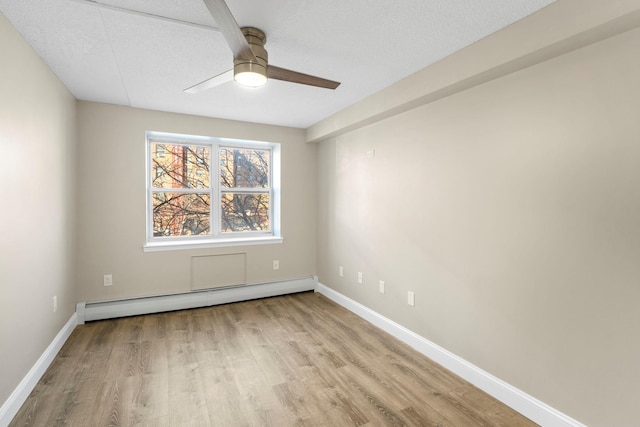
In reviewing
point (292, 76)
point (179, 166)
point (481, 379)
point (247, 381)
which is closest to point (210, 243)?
point (179, 166)

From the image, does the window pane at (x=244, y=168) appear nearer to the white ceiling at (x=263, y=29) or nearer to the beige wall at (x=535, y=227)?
the white ceiling at (x=263, y=29)

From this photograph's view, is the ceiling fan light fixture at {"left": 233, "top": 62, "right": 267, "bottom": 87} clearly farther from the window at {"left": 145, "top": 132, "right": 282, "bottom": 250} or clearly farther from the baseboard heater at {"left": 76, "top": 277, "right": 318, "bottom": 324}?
the baseboard heater at {"left": 76, "top": 277, "right": 318, "bottom": 324}

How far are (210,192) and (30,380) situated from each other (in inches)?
97.2

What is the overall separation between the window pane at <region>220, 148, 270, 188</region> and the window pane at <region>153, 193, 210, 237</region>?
1.30 feet

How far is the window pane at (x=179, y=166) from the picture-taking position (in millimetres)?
3777

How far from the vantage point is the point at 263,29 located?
1848mm

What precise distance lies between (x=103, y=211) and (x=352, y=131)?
2.92 meters

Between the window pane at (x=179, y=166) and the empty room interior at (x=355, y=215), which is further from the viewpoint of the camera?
the window pane at (x=179, y=166)

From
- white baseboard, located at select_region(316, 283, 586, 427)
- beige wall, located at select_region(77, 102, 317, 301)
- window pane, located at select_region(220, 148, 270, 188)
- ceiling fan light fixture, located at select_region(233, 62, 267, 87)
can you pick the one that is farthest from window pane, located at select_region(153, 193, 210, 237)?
ceiling fan light fixture, located at select_region(233, 62, 267, 87)

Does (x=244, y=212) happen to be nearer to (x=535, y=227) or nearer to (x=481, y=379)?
(x=481, y=379)

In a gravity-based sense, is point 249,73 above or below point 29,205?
above

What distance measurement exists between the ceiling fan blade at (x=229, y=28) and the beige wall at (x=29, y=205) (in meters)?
1.38

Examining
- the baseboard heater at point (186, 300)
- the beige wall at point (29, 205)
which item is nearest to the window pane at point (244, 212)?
the baseboard heater at point (186, 300)

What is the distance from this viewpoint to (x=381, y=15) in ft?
5.65
